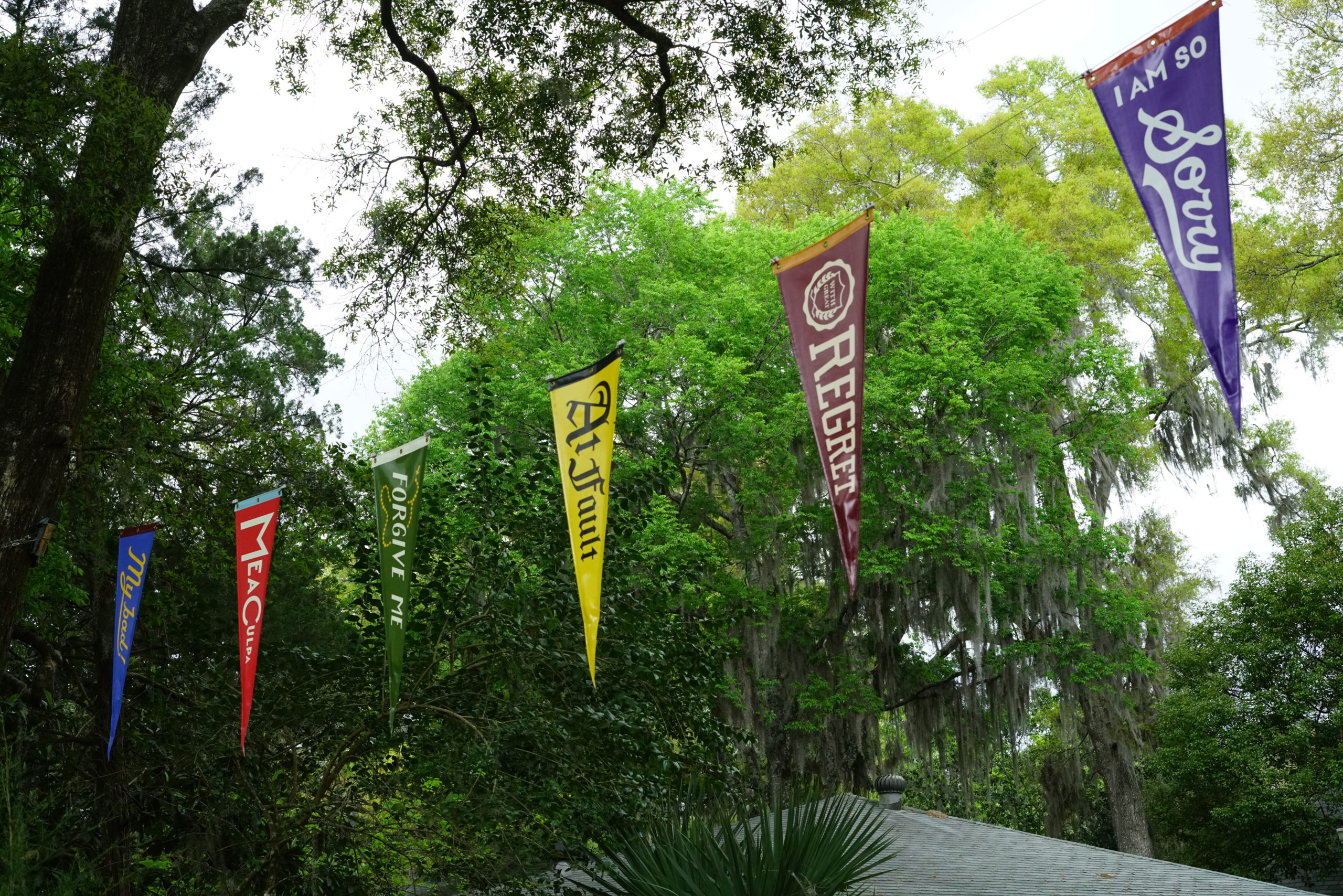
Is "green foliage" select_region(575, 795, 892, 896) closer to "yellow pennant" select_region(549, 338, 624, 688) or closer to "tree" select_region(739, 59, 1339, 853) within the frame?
"yellow pennant" select_region(549, 338, 624, 688)

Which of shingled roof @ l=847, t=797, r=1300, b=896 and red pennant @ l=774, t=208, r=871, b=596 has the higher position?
red pennant @ l=774, t=208, r=871, b=596

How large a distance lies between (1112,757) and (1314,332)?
848 cm

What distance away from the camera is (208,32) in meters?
8.27

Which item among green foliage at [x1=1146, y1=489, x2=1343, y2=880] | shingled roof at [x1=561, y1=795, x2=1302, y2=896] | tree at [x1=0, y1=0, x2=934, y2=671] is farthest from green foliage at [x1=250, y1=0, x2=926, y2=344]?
green foliage at [x1=1146, y1=489, x2=1343, y2=880]

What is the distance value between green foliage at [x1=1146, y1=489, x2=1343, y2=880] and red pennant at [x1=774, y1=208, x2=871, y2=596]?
13.7 metres

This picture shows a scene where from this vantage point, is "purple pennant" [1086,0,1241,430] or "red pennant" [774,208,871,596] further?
"red pennant" [774,208,871,596]

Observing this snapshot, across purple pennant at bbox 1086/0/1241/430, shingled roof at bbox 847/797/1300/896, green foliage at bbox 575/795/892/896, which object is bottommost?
shingled roof at bbox 847/797/1300/896

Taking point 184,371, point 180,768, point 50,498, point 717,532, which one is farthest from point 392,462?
point 717,532

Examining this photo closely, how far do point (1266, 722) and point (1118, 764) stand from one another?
2.50m

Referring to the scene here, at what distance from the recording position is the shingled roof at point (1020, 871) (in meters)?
8.30

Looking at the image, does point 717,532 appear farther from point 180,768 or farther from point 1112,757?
point 180,768

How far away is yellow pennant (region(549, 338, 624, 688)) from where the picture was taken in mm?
6785

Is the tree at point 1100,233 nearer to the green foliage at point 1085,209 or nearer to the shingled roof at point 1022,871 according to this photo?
the green foliage at point 1085,209

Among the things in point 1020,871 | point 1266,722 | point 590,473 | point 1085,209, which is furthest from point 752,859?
point 1085,209
